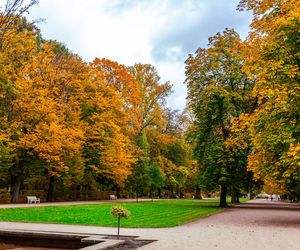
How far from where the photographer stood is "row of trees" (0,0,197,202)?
3161 cm

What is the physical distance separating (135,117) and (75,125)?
46.9 ft

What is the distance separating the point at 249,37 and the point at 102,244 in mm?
14956

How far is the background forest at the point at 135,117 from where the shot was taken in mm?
18656

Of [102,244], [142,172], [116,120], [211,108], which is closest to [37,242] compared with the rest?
[102,244]

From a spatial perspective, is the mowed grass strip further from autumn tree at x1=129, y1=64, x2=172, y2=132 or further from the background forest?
autumn tree at x1=129, y1=64, x2=172, y2=132

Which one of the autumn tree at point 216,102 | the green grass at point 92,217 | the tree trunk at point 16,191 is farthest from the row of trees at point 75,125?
the autumn tree at point 216,102

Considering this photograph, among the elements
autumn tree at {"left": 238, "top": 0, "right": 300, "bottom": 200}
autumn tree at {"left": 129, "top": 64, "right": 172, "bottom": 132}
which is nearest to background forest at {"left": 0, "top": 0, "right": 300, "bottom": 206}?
autumn tree at {"left": 238, "top": 0, "right": 300, "bottom": 200}

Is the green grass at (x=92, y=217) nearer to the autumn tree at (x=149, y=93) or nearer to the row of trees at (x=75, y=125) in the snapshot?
the row of trees at (x=75, y=125)

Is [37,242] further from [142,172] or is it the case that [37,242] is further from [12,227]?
[142,172]

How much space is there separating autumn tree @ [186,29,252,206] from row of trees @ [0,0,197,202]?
930cm

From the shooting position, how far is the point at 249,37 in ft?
70.6

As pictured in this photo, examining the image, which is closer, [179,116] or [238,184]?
[238,184]

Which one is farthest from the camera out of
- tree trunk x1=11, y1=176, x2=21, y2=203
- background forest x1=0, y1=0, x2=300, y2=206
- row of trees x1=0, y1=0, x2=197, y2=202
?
tree trunk x1=11, y1=176, x2=21, y2=203

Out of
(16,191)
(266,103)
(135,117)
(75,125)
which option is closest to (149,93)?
(135,117)
